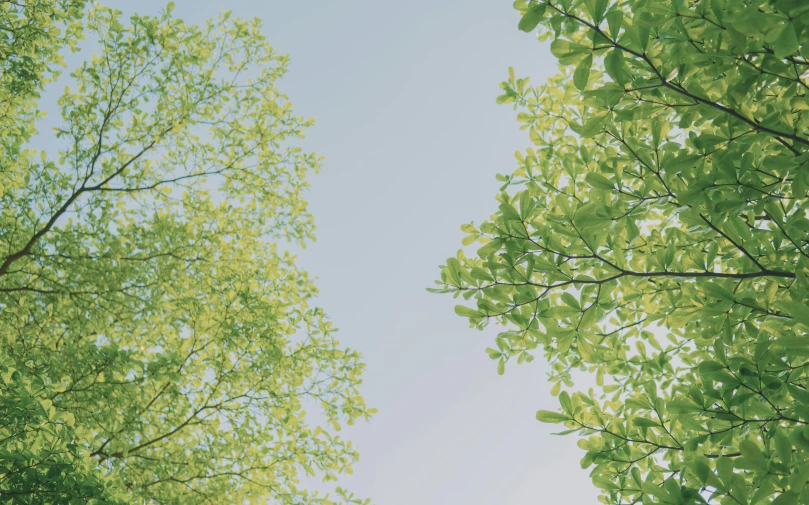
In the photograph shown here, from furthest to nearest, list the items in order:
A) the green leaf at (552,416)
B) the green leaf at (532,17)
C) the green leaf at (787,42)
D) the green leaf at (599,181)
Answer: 1. the green leaf at (552,416)
2. the green leaf at (599,181)
3. the green leaf at (532,17)
4. the green leaf at (787,42)

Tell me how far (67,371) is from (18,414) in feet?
6.61

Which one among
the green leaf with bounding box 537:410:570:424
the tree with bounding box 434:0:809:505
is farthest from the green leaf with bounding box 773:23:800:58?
the green leaf with bounding box 537:410:570:424

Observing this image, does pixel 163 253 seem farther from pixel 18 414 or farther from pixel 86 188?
pixel 18 414

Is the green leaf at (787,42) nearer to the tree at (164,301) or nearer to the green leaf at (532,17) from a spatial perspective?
the green leaf at (532,17)

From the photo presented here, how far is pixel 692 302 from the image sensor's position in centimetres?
258

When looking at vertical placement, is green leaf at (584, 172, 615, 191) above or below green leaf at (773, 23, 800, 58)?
above

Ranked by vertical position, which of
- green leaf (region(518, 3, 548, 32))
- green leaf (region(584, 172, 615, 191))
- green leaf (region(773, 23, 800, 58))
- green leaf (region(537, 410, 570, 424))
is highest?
green leaf (region(518, 3, 548, 32))

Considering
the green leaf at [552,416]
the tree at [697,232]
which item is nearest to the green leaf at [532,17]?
the tree at [697,232]

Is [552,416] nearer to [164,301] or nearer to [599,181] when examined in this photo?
[599,181]

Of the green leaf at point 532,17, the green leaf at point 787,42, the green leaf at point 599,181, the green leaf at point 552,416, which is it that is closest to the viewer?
the green leaf at point 787,42

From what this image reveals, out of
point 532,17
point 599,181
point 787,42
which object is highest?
point 532,17

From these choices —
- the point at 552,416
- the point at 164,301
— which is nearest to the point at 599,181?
the point at 552,416

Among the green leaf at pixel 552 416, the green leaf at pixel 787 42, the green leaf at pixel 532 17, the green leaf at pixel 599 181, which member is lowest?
the green leaf at pixel 552 416

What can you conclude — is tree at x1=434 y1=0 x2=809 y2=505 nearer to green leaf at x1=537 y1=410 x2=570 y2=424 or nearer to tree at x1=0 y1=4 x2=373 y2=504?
green leaf at x1=537 y1=410 x2=570 y2=424
